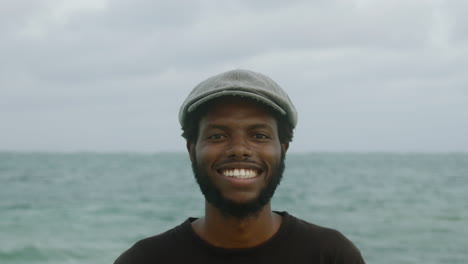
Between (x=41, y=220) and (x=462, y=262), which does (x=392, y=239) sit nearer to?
(x=462, y=262)

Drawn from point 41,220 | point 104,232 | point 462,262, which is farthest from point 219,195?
point 41,220

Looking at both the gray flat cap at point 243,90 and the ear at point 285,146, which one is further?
the ear at point 285,146

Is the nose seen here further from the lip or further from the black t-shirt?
the black t-shirt

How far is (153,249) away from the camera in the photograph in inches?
93.9

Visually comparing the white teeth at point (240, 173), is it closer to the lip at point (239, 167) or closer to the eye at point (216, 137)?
the lip at point (239, 167)

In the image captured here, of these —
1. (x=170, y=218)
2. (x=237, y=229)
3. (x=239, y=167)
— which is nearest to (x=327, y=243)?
(x=237, y=229)

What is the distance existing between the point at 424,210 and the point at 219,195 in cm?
1696

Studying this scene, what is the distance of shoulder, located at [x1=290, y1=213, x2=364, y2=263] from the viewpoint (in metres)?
2.31

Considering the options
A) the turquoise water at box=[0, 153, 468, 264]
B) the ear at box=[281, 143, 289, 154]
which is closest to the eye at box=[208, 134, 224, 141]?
the ear at box=[281, 143, 289, 154]

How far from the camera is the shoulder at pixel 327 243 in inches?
90.8

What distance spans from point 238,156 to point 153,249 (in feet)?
1.64

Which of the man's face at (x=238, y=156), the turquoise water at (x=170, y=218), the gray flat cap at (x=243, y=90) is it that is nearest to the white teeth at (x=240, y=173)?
the man's face at (x=238, y=156)

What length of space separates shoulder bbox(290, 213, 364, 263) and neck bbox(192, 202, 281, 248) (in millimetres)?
98

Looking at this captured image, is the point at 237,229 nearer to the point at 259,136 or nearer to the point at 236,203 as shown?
the point at 236,203
